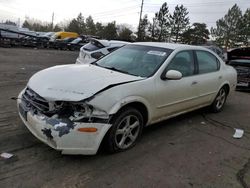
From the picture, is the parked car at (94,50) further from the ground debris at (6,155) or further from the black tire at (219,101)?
the ground debris at (6,155)

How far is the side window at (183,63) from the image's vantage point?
15.6ft

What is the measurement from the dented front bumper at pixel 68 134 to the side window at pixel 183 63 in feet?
6.06

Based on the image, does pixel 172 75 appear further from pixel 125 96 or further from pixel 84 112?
pixel 84 112

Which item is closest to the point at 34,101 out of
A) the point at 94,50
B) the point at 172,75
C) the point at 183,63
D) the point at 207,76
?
the point at 172,75

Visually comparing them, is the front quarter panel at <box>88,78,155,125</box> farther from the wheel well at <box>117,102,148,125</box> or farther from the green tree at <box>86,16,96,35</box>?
the green tree at <box>86,16,96,35</box>

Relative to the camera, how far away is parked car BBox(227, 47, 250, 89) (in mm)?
9641

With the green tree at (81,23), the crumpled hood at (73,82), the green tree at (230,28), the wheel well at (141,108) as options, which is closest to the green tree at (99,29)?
the green tree at (81,23)

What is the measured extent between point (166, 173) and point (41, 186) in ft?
4.96

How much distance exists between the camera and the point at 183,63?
16.6 ft

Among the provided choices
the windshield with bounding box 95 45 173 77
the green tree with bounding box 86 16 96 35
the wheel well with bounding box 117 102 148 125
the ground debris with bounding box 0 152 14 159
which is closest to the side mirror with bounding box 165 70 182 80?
the windshield with bounding box 95 45 173 77

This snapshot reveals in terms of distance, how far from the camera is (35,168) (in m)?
3.35

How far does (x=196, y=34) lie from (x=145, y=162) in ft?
196

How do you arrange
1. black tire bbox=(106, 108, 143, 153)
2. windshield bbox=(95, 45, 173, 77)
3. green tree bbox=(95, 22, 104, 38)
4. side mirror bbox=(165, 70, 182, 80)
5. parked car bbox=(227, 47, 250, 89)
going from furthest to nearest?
green tree bbox=(95, 22, 104, 38) < parked car bbox=(227, 47, 250, 89) < windshield bbox=(95, 45, 173, 77) < side mirror bbox=(165, 70, 182, 80) < black tire bbox=(106, 108, 143, 153)

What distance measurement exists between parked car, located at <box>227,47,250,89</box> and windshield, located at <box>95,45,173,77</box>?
229 inches
